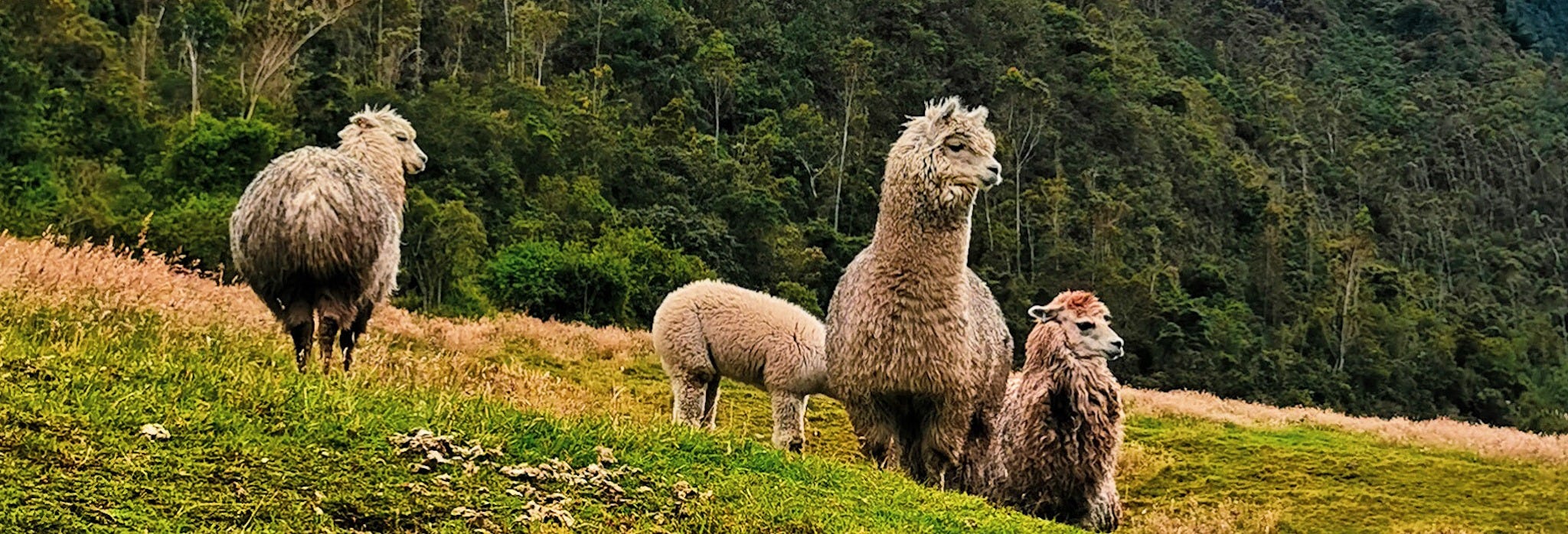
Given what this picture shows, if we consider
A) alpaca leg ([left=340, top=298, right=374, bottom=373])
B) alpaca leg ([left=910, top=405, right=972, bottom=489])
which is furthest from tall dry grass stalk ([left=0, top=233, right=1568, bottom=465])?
alpaca leg ([left=910, top=405, right=972, bottom=489])

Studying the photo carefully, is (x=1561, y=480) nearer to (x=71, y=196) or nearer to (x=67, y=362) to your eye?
(x=67, y=362)

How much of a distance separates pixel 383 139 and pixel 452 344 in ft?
21.8

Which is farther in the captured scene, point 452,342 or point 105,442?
point 452,342

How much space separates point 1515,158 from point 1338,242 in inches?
1591

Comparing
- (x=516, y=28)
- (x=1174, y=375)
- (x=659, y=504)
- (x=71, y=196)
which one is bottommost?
(x=1174, y=375)

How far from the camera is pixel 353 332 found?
773 cm

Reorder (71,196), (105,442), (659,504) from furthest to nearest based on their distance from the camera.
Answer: (71,196), (659,504), (105,442)

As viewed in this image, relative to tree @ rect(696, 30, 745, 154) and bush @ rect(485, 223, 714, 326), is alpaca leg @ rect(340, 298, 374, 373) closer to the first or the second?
bush @ rect(485, 223, 714, 326)

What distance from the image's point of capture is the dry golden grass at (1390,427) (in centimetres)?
1694

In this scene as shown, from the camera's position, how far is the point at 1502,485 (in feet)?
45.5

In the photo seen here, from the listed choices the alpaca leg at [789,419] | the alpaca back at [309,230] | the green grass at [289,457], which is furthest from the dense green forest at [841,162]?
the green grass at [289,457]

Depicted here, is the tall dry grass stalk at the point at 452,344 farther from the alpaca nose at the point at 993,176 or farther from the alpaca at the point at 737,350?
the alpaca nose at the point at 993,176

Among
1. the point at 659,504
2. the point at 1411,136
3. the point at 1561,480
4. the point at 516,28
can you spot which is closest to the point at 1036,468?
the point at 659,504

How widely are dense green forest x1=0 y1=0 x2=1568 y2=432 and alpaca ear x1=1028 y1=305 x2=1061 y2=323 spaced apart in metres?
21.6
